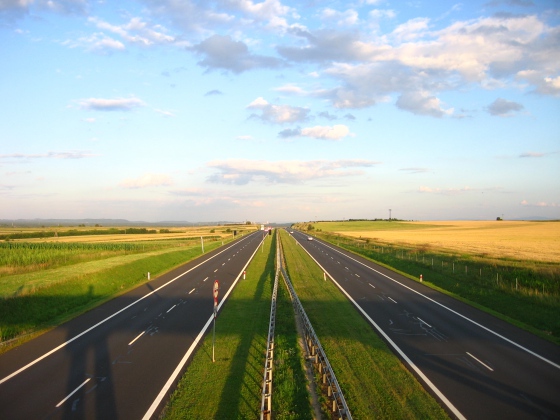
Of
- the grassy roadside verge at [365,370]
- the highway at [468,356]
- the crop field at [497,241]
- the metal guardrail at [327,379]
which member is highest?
the crop field at [497,241]

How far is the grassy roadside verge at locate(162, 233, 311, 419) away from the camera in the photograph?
11.5 m

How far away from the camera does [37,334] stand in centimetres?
1969

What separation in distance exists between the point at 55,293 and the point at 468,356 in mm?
24031

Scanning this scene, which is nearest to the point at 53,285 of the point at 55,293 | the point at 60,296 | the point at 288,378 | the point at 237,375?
the point at 55,293

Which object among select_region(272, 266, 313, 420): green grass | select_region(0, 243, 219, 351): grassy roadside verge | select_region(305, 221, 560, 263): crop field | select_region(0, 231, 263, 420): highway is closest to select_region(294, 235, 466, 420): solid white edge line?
select_region(272, 266, 313, 420): green grass

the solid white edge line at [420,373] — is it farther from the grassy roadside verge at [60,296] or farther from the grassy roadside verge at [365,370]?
the grassy roadside verge at [60,296]

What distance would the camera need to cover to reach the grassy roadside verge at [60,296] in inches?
838

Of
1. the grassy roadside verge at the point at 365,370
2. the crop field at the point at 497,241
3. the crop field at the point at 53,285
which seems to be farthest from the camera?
the crop field at the point at 497,241

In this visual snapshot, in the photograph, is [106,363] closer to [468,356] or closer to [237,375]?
[237,375]

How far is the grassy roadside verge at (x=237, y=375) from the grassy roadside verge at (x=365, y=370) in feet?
4.85

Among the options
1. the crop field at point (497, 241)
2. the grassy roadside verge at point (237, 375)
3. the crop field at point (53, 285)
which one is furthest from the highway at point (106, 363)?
the crop field at point (497, 241)

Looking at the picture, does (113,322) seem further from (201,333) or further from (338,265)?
(338,265)

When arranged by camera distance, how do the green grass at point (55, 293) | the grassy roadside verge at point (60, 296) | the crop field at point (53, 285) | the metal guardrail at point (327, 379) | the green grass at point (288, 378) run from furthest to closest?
the crop field at point (53, 285) → the green grass at point (55, 293) → the grassy roadside verge at point (60, 296) → the green grass at point (288, 378) → the metal guardrail at point (327, 379)

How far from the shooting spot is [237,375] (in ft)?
46.4
